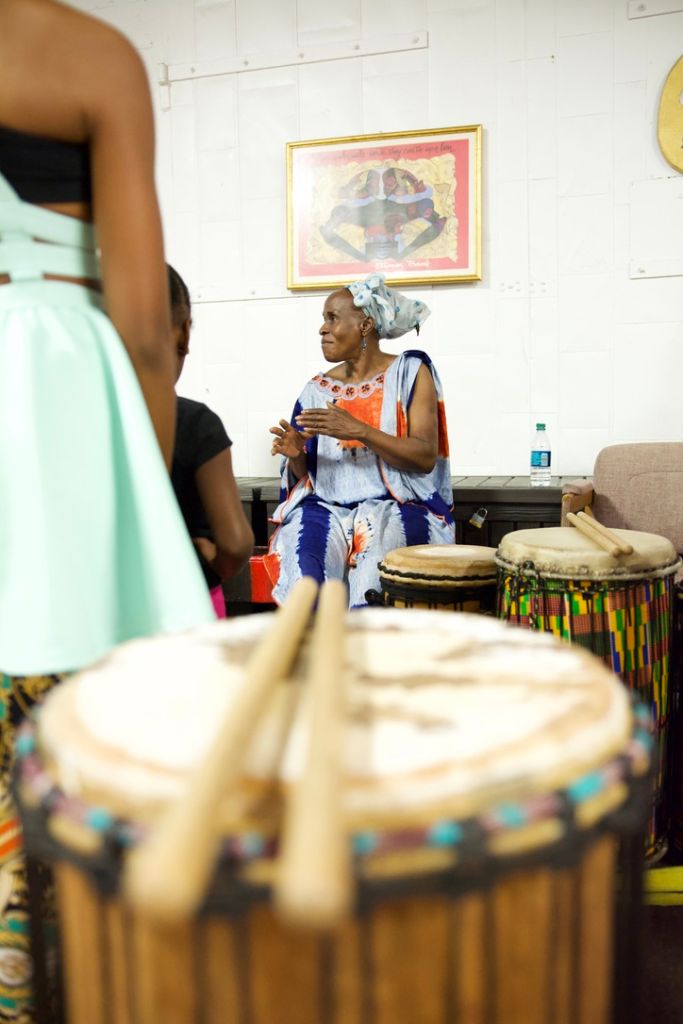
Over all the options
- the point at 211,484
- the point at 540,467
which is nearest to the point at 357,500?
the point at 540,467

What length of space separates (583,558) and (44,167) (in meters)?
1.19

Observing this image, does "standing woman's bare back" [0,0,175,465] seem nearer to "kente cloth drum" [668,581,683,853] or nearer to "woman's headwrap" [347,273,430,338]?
"kente cloth drum" [668,581,683,853]

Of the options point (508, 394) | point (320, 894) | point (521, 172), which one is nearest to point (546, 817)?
point (320, 894)

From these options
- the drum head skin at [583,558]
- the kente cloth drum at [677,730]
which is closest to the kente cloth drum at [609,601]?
the drum head skin at [583,558]

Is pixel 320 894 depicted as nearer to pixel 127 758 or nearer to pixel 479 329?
pixel 127 758

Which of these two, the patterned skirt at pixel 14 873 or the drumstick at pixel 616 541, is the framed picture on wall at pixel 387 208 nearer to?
the drumstick at pixel 616 541

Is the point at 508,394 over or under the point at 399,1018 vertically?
over

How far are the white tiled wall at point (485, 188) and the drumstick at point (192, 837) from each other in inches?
140

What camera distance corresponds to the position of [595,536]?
1.76 meters

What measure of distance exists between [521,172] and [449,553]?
239 centimetres

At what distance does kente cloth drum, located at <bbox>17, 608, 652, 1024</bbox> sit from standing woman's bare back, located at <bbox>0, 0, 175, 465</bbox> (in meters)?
0.57

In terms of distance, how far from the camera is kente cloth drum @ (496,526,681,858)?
5.49ft

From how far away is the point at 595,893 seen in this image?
65 centimetres

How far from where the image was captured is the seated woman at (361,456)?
118 inches
